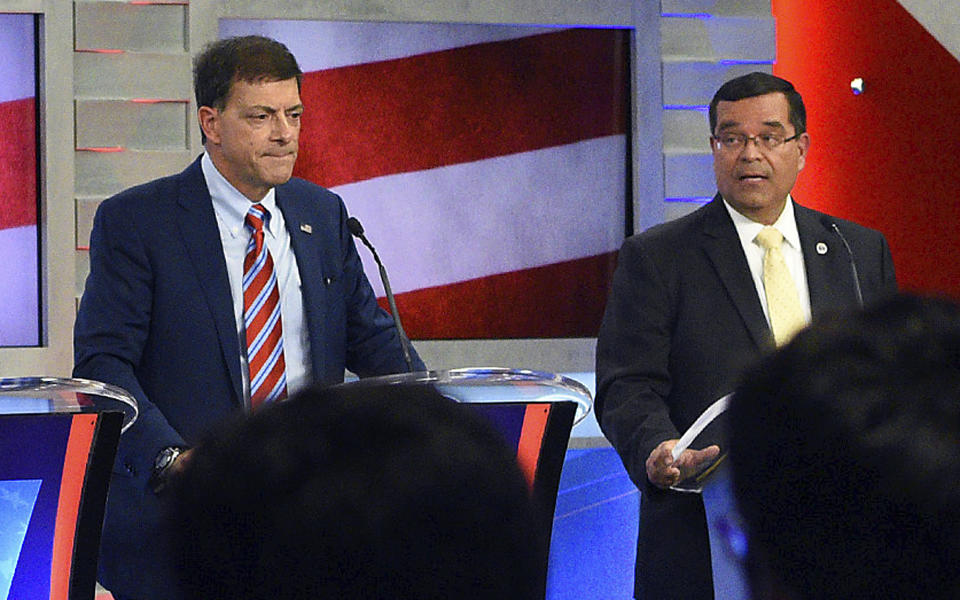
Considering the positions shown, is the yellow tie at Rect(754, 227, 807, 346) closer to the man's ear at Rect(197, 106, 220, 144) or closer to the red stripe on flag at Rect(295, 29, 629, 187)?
the man's ear at Rect(197, 106, 220, 144)

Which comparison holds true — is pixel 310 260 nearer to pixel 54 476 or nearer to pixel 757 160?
pixel 54 476

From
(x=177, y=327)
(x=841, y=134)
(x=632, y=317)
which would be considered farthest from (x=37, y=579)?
(x=841, y=134)

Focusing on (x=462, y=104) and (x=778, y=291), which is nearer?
(x=778, y=291)

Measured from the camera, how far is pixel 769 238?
287 centimetres

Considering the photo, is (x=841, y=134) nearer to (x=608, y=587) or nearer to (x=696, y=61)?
(x=696, y=61)

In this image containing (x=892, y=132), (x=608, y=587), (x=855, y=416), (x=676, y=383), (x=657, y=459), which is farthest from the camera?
(x=892, y=132)

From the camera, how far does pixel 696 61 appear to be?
4.76m

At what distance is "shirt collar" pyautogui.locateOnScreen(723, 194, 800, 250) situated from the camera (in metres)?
2.88

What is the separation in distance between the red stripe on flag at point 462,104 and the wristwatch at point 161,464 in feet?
7.75

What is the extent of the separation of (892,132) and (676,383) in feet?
7.77

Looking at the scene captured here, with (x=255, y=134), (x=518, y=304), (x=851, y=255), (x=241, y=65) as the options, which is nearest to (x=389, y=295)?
(x=255, y=134)

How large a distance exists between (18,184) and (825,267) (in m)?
2.62

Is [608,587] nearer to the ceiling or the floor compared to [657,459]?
nearer to the floor

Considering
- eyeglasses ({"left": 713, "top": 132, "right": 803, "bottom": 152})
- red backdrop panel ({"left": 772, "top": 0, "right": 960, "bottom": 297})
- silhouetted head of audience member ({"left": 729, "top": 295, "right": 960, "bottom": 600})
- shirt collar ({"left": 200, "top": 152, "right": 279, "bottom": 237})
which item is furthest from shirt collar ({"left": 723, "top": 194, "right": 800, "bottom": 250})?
silhouetted head of audience member ({"left": 729, "top": 295, "right": 960, "bottom": 600})
